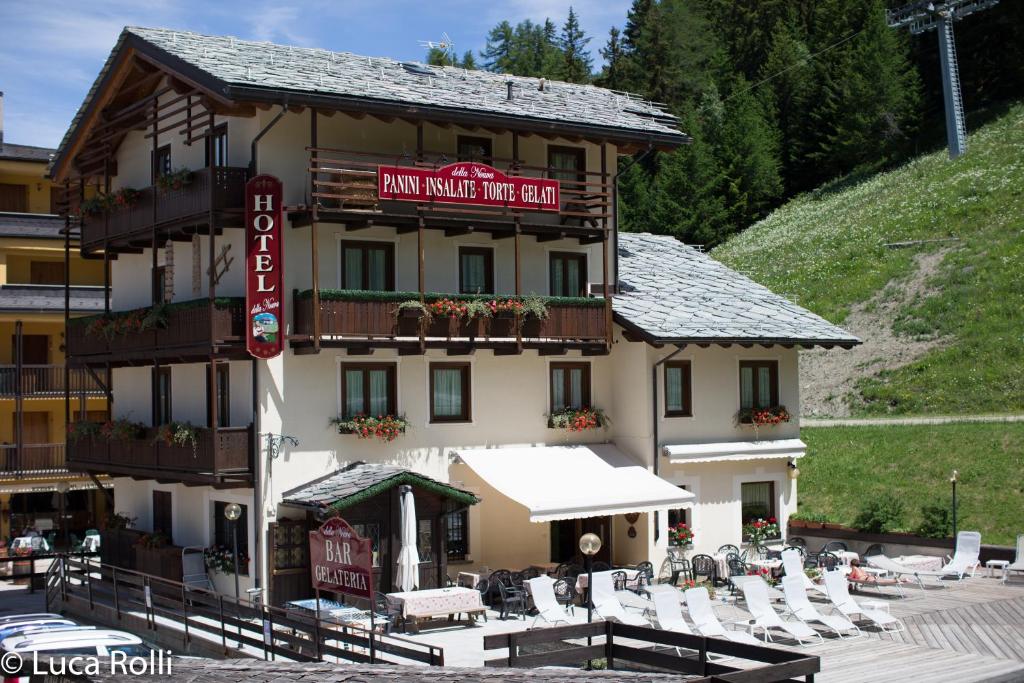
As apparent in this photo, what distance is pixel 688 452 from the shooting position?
29094 mm

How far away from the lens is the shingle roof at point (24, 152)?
42688 millimetres

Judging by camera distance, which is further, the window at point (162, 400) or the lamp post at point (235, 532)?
the window at point (162, 400)

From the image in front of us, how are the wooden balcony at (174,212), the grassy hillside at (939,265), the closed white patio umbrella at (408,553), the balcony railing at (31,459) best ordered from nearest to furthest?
the closed white patio umbrella at (408,553)
the wooden balcony at (174,212)
the balcony railing at (31,459)
the grassy hillside at (939,265)

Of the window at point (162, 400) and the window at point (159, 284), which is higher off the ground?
the window at point (159, 284)

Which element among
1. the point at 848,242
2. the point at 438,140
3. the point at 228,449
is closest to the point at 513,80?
the point at 438,140

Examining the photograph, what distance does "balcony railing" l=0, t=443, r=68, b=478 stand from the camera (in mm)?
39344

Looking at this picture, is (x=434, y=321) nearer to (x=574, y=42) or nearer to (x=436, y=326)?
(x=436, y=326)

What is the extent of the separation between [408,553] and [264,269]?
6.14 meters

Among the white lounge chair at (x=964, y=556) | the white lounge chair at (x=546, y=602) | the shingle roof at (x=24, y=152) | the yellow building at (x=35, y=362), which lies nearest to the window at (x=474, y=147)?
the white lounge chair at (x=546, y=602)

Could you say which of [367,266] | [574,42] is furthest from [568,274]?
[574,42]

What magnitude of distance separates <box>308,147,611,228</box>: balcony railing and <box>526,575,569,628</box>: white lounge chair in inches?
324

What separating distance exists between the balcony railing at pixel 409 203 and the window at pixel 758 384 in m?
5.30

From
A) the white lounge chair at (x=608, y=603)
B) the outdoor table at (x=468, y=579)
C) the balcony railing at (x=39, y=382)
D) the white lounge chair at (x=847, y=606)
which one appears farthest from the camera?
the balcony railing at (x=39, y=382)

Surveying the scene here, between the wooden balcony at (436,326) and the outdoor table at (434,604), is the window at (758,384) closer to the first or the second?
the wooden balcony at (436,326)
